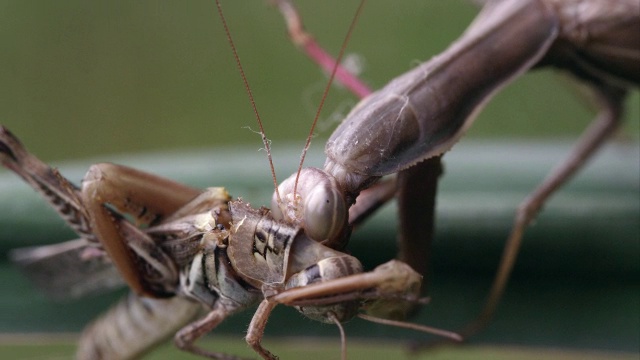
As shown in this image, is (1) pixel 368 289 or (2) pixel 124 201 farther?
(2) pixel 124 201

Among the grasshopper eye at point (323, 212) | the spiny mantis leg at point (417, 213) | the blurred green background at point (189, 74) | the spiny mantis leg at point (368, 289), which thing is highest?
the blurred green background at point (189, 74)

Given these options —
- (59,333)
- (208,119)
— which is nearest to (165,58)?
(208,119)

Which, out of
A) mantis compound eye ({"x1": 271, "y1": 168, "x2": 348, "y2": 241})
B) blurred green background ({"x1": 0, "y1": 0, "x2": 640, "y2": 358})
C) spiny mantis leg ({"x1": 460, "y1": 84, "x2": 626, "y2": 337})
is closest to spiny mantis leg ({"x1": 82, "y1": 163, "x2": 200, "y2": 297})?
mantis compound eye ({"x1": 271, "y1": 168, "x2": 348, "y2": 241})

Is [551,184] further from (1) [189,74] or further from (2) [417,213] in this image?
(1) [189,74]

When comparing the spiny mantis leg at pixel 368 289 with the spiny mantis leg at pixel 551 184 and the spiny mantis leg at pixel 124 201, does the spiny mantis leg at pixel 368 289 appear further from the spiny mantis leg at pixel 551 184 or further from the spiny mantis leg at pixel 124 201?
the spiny mantis leg at pixel 551 184

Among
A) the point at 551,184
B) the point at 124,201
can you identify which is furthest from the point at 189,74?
the point at 124,201

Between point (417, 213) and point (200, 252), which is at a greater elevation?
point (417, 213)

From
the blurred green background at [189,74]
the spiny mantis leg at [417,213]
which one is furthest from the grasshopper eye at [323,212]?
the blurred green background at [189,74]
